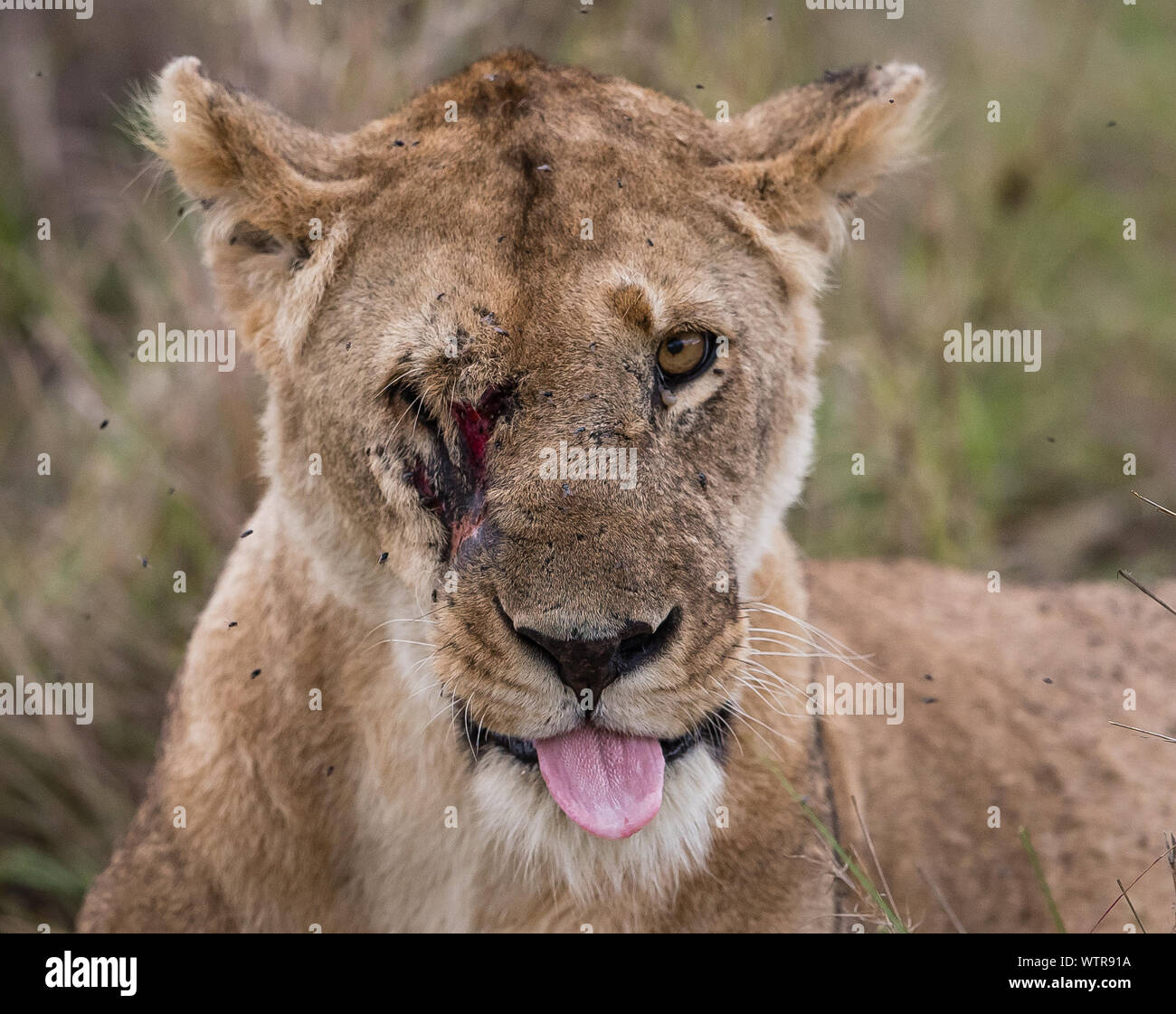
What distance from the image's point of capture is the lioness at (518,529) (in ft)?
8.89

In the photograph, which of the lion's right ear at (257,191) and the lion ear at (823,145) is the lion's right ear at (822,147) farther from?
the lion's right ear at (257,191)

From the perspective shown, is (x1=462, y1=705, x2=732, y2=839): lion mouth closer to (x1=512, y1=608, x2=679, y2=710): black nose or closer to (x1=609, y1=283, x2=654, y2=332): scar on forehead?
(x1=512, y1=608, x2=679, y2=710): black nose

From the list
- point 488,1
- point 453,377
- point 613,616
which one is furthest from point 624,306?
point 488,1

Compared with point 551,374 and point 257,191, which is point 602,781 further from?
point 257,191

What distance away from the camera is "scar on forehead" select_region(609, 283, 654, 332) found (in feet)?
9.29

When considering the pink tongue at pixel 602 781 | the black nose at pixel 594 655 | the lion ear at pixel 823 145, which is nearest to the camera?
the black nose at pixel 594 655

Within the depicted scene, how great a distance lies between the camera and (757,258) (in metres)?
3.20

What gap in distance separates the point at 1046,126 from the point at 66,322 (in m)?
5.35

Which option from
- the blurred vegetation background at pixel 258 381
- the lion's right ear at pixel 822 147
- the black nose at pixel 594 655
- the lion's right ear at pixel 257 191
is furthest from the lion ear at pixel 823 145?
the black nose at pixel 594 655

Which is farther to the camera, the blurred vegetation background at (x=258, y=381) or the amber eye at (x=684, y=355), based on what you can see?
the blurred vegetation background at (x=258, y=381)

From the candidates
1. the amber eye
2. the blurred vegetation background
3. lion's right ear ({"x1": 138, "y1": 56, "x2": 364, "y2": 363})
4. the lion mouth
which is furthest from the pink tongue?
the blurred vegetation background

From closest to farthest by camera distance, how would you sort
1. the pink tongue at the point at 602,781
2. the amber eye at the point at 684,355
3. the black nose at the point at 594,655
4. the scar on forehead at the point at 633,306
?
1. the black nose at the point at 594,655
2. the pink tongue at the point at 602,781
3. the scar on forehead at the point at 633,306
4. the amber eye at the point at 684,355

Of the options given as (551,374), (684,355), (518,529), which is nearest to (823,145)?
(684,355)
